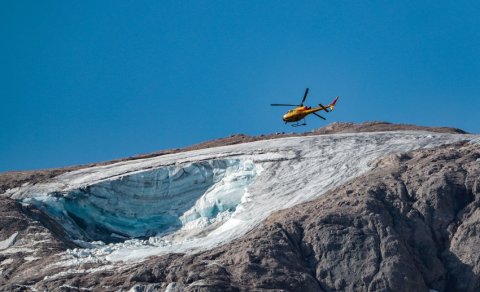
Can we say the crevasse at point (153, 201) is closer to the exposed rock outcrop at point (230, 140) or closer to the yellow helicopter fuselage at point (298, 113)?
the exposed rock outcrop at point (230, 140)

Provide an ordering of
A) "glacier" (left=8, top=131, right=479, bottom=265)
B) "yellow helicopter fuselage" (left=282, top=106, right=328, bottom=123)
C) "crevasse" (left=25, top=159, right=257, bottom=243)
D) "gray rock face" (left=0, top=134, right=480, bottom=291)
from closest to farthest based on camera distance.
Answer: "gray rock face" (left=0, top=134, right=480, bottom=291) → "glacier" (left=8, top=131, right=479, bottom=265) → "crevasse" (left=25, top=159, right=257, bottom=243) → "yellow helicopter fuselage" (left=282, top=106, right=328, bottom=123)

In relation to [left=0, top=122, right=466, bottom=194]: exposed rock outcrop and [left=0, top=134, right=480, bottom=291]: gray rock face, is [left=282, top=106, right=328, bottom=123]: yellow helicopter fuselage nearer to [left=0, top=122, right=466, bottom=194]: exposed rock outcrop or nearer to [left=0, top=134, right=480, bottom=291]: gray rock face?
[left=0, top=122, right=466, bottom=194]: exposed rock outcrop

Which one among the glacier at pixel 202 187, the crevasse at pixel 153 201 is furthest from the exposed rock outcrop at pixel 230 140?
the crevasse at pixel 153 201

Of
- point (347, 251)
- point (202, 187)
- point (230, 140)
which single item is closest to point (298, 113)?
point (230, 140)

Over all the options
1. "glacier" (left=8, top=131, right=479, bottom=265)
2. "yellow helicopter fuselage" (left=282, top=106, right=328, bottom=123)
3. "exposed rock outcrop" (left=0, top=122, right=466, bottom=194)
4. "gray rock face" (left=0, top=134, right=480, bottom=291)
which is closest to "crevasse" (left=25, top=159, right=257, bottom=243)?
"glacier" (left=8, top=131, right=479, bottom=265)

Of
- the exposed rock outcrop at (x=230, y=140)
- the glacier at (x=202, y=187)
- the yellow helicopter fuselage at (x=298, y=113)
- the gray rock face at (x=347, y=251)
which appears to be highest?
the yellow helicopter fuselage at (x=298, y=113)

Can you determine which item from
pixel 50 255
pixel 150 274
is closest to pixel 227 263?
pixel 150 274
